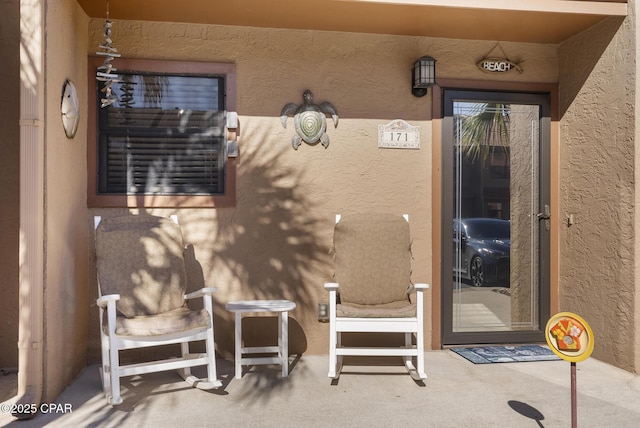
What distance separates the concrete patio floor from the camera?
3051 millimetres

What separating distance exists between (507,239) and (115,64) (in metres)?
3.81

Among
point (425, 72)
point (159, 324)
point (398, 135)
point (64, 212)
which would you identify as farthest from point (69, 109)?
point (425, 72)

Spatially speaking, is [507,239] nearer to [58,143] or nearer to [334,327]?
[334,327]

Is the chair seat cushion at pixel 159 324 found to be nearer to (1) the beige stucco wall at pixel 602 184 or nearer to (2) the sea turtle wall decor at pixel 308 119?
(2) the sea turtle wall decor at pixel 308 119

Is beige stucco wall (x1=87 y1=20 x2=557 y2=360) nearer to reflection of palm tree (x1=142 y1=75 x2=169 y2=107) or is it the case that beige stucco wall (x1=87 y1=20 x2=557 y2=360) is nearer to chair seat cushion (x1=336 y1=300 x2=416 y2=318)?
reflection of palm tree (x1=142 y1=75 x2=169 y2=107)

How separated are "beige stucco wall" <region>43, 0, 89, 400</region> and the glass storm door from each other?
3.05 metres

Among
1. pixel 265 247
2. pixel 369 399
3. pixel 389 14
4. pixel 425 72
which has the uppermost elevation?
pixel 389 14

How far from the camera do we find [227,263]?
4.38 metres

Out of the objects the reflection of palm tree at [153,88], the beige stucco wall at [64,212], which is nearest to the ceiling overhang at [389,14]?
the reflection of palm tree at [153,88]

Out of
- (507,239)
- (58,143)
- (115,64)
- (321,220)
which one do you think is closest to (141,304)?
(58,143)

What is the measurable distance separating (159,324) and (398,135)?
258cm

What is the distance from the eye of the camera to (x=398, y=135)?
4613 millimetres

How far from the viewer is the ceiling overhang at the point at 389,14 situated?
396 centimetres

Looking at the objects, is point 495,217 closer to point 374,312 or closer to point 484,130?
point 484,130
